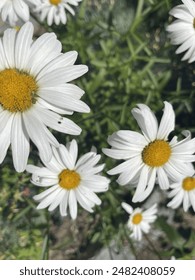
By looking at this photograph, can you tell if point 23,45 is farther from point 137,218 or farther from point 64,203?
point 137,218

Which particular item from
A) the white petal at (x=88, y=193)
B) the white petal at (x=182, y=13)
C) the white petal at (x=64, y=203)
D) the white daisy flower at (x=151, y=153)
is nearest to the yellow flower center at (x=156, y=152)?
the white daisy flower at (x=151, y=153)

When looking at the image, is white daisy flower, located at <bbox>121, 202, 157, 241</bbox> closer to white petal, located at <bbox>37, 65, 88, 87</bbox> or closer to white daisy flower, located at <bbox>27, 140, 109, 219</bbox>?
white daisy flower, located at <bbox>27, 140, 109, 219</bbox>

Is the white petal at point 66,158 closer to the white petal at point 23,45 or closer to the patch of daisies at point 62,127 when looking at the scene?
the patch of daisies at point 62,127

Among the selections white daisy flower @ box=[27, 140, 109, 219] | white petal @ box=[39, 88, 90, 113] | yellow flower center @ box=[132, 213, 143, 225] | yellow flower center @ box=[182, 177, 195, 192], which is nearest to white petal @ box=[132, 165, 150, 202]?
white daisy flower @ box=[27, 140, 109, 219]

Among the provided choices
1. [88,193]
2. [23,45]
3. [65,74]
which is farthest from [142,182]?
[23,45]

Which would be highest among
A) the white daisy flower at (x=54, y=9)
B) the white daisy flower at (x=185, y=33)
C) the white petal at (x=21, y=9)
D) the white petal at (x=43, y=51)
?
the white daisy flower at (x=54, y=9)

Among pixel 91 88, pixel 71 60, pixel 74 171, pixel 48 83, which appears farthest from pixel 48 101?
pixel 91 88

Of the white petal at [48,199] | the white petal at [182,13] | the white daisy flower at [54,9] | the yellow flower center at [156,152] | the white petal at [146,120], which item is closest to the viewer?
the white petal at [146,120]
